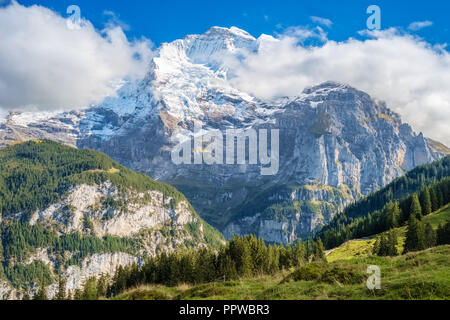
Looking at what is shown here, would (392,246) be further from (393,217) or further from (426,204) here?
(426,204)

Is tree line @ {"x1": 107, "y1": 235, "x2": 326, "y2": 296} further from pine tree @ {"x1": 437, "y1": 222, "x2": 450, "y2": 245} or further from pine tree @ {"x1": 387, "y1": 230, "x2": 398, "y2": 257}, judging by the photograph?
pine tree @ {"x1": 437, "y1": 222, "x2": 450, "y2": 245}

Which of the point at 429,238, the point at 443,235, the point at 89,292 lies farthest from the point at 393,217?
A: the point at 89,292

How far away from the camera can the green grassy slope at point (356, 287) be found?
19.8 m

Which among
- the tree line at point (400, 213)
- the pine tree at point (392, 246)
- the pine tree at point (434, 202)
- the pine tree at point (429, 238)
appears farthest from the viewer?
the pine tree at point (434, 202)

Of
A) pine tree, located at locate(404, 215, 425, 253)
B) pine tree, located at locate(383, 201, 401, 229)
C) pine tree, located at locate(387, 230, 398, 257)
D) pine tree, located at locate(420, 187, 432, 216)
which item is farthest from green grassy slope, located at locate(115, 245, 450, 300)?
pine tree, located at locate(420, 187, 432, 216)

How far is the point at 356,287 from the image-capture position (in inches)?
899

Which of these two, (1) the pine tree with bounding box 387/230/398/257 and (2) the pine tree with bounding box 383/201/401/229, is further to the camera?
(2) the pine tree with bounding box 383/201/401/229

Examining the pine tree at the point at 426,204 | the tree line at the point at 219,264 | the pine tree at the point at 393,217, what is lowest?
the tree line at the point at 219,264

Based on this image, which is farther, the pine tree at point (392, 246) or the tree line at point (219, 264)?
the pine tree at point (392, 246)

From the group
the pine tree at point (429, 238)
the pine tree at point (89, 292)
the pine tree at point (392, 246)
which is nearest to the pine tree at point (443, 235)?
the pine tree at point (429, 238)

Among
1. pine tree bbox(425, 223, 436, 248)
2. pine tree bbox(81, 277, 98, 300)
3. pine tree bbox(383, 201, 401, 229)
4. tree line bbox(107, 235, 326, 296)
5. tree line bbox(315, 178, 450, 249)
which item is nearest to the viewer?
tree line bbox(107, 235, 326, 296)

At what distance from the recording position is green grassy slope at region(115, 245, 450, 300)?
65.0ft

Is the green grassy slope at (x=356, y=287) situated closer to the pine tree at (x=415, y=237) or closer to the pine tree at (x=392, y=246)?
the pine tree at (x=392, y=246)
